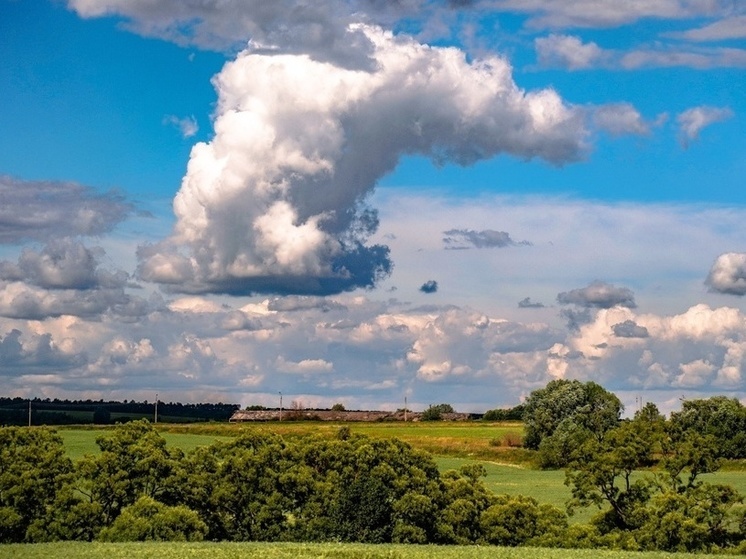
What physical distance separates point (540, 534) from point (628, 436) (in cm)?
820

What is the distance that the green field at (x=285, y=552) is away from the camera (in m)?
40.9

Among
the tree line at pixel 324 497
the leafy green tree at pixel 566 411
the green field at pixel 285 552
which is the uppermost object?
the leafy green tree at pixel 566 411

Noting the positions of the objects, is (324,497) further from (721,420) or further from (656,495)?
(721,420)

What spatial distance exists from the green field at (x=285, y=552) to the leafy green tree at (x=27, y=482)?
4.34m

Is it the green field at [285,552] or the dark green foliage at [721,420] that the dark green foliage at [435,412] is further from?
the green field at [285,552]

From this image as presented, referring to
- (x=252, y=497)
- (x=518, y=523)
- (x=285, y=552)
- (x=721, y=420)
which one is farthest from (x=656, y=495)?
(x=721, y=420)

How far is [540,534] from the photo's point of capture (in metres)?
51.1

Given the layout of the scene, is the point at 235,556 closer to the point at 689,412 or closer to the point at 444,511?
the point at 444,511

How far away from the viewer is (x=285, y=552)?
1676 inches

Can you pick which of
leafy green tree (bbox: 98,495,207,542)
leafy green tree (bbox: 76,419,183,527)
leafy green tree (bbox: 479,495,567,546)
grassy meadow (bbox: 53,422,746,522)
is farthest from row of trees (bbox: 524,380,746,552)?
leafy green tree (bbox: 76,419,183,527)

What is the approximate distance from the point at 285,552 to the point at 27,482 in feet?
51.1

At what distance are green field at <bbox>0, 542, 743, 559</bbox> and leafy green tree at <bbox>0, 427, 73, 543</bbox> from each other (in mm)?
4340

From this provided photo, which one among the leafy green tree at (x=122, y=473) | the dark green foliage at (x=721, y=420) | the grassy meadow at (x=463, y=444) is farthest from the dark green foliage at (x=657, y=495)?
the dark green foliage at (x=721, y=420)

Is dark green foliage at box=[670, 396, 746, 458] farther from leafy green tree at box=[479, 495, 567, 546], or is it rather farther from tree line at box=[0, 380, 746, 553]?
leafy green tree at box=[479, 495, 567, 546]
